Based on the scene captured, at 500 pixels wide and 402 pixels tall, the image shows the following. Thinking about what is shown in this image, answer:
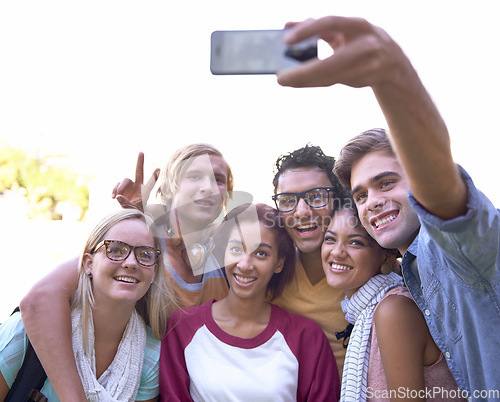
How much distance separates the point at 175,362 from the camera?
2209 mm

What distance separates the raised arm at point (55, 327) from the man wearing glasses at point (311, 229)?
111 centimetres

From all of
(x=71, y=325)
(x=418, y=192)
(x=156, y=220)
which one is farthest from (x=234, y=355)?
(x=418, y=192)

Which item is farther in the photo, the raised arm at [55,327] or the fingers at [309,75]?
the raised arm at [55,327]

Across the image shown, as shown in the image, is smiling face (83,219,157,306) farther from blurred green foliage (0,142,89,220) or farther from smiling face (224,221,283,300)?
blurred green foliage (0,142,89,220)

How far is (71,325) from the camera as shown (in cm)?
218

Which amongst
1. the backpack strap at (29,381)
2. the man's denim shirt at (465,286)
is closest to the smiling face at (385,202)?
the man's denim shirt at (465,286)

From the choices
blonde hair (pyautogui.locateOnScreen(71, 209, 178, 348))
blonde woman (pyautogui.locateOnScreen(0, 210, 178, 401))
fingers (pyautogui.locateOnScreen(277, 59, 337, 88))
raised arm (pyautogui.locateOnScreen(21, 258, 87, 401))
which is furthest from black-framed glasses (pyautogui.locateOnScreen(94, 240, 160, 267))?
fingers (pyautogui.locateOnScreen(277, 59, 337, 88))

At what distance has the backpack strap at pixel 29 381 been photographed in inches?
78.3

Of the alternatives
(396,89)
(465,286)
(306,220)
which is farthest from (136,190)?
(396,89)

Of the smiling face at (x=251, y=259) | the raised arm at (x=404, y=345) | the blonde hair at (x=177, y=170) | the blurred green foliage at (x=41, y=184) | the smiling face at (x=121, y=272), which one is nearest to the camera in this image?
the raised arm at (x=404, y=345)

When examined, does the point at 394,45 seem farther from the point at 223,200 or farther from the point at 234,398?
the point at 223,200

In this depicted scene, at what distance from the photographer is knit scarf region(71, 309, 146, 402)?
81.7 inches

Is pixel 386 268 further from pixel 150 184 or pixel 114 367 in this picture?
pixel 150 184

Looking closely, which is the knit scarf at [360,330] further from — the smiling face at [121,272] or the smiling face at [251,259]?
the smiling face at [121,272]
